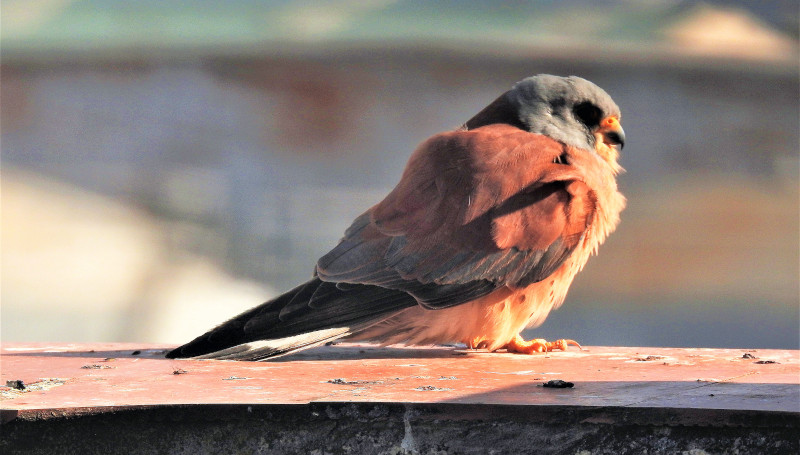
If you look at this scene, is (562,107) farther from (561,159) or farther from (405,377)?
(405,377)

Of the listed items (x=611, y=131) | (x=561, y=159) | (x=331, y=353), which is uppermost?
(x=611, y=131)

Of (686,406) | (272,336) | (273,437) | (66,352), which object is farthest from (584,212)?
(66,352)

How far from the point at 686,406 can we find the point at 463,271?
3.33 feet

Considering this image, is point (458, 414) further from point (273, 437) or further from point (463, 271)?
point (463, 271)

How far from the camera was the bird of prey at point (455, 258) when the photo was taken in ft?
8.32

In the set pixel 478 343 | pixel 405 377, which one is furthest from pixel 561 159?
pixel 405 377

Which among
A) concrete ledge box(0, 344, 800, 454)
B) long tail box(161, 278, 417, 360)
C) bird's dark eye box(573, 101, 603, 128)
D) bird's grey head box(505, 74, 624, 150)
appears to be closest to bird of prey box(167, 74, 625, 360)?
long tail box(161, 278, 417, 360)

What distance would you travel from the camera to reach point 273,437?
171cm

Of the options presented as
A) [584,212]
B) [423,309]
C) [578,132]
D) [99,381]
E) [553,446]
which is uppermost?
[578,132]

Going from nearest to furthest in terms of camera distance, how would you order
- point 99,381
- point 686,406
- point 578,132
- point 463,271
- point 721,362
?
point 686,406 → point 99,381 → point 721,362 → point 463,271 → point 578,132

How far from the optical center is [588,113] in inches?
125

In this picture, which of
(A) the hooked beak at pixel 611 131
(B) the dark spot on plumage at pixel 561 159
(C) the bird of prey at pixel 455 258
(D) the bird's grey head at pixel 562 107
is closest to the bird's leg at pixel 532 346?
(C) the bird of prey at pixel 455 258

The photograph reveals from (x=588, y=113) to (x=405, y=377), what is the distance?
143cm

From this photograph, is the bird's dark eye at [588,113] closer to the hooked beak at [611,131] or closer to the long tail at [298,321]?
the hooked beak at [611,131]
